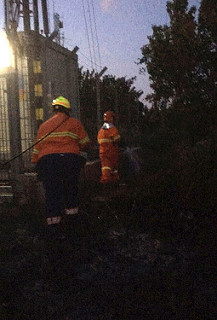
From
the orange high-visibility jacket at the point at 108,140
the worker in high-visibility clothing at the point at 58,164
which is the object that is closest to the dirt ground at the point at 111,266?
the worker in high-visibility clothing at the point at 58,164

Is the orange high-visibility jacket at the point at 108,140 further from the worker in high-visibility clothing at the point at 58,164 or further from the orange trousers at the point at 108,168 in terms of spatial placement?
the worker in high-visibility clothing at the point at 58,164

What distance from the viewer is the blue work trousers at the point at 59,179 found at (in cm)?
459

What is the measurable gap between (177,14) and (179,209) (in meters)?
19.8

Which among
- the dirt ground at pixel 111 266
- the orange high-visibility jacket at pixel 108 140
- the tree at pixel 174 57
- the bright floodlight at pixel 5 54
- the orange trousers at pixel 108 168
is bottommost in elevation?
the dirt ground at pixel 111 266

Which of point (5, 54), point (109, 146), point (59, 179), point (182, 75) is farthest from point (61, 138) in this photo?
point (182, 75)

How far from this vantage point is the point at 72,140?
15.7ft

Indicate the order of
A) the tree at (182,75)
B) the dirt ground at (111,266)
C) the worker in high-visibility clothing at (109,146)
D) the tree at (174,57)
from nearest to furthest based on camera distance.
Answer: the dirt ground at (111,266), the worker in high-visibility clothing at (109,146), the tree at (182,75), the tree at (174,57)

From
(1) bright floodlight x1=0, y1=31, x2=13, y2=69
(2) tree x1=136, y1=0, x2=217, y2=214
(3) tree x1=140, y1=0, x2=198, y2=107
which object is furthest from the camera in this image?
(3) tree x1=140, y1=0, x2=198, y2=107

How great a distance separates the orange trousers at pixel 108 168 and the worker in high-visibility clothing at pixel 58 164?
293 centimetres

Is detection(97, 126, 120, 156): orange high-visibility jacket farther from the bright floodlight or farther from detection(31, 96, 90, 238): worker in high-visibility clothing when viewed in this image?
detection(31, 96, 90, 238): worker in high-visibility clothing

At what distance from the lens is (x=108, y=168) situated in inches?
308

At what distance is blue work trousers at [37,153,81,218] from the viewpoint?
181 inches

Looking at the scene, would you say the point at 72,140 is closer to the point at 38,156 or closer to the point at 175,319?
the point at 38,156

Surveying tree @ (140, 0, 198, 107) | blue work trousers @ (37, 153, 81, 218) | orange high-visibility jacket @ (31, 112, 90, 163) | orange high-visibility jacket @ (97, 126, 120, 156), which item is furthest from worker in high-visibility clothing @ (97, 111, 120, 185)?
tree @ (140, 0, 198, 107)
